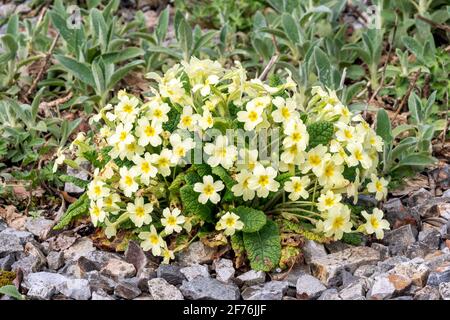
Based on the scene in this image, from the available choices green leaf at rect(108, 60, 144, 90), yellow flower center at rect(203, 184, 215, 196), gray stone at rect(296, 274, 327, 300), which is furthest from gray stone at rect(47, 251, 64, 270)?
green leaf at rect(108, 60, 144, 90)

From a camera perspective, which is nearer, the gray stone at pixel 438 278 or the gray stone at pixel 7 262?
the gray stone at pixel 438 278

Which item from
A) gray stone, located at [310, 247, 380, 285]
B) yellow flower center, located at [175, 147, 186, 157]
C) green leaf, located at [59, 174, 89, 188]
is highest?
yellow flower center, located at [175, 147, 186, 157]

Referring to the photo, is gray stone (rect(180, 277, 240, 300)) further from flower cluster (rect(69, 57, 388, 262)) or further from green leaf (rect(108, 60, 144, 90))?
green leaf (rect(108, 60, 144, 90))

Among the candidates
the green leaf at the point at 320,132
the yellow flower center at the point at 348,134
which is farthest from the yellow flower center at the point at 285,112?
the yellow flower center at the point at 348,134

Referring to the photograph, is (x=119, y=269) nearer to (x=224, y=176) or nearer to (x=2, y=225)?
(x=224, y=176)

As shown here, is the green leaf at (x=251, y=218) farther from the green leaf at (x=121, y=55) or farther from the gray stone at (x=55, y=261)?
the green leaf at (x=121, y=55)
